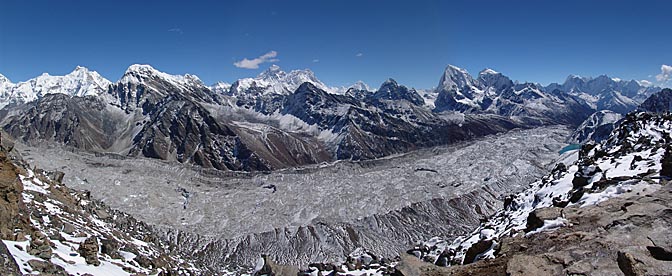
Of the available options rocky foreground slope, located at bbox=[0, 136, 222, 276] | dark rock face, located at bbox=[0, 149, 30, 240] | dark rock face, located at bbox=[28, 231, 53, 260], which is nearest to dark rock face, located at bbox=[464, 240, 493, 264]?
rocky foreground slope, located at bbox=[0, 136, 222, 276]

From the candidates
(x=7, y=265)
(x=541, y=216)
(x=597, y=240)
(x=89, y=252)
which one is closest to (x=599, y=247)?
(x=597, y=240)

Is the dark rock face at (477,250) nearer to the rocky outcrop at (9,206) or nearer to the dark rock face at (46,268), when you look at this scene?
the dark rock face at (46,268)

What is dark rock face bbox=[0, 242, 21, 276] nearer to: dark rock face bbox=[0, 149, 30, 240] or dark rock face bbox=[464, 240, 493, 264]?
dark rock face bbox=[0, 149, 30, 240]

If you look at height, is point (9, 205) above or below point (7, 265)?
above

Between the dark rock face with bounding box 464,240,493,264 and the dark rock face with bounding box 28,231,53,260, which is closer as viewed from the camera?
the dark rock face with bounding box 28,231,53,260

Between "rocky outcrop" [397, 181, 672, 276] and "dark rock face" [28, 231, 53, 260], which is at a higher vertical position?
"rocky outcrop" [397, 181, 672, 276]

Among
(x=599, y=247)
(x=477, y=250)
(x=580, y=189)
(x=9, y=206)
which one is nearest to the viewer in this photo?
(x=599, y=247)

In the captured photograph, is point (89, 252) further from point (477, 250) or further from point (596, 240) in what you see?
point (596, 240)

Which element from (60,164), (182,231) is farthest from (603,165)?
(60,164)

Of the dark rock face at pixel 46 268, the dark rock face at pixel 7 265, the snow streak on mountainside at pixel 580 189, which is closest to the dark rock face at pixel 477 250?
the snow streak on mountainside at pixel 580 189

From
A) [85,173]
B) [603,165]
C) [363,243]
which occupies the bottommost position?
[363,243]

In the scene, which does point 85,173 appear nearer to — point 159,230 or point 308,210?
point 159,230
